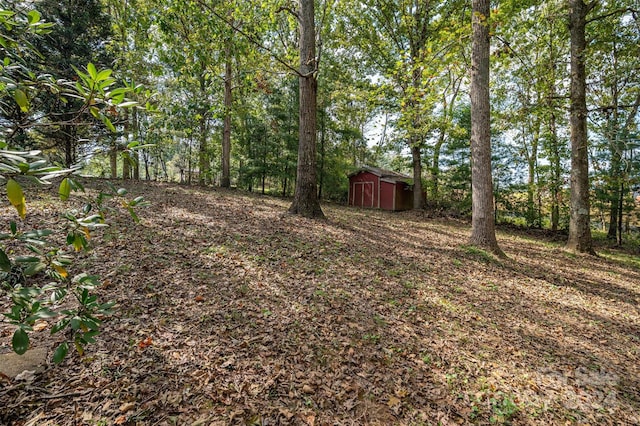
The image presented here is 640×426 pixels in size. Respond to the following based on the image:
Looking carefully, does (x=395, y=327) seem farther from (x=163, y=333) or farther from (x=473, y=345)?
(x=163, y=333)

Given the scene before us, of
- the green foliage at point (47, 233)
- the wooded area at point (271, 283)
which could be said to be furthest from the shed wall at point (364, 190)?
the green foliage at point (47, 233)

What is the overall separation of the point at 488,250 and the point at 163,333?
6.40 meters

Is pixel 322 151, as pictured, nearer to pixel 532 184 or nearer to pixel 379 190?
pixel 379 190

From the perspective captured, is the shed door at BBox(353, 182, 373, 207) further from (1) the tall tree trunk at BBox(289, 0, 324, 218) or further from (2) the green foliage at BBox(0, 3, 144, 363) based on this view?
(2) the green foliage at BBox(0, 3, 144, 363)

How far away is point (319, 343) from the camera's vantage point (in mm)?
2869

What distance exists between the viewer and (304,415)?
2.12m

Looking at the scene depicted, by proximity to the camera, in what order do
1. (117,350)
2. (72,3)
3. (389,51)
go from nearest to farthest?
(117,350)
(72,3)
(389,51)

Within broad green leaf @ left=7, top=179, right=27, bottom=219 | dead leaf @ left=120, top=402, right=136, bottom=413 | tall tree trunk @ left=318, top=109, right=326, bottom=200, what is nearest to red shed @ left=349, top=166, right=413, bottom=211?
tall tree trunk @ left=318, top=109, right=326, bottom=200

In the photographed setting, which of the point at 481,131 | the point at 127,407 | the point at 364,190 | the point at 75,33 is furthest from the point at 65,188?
the point at 364,190

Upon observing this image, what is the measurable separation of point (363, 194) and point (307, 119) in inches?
536

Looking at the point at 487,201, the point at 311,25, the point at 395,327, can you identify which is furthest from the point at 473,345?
the point at 311,25

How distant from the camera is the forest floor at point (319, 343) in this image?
211 cm

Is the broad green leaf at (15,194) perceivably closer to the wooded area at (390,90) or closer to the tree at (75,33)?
the wooded area at (390,90)

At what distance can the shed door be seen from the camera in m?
19.8
